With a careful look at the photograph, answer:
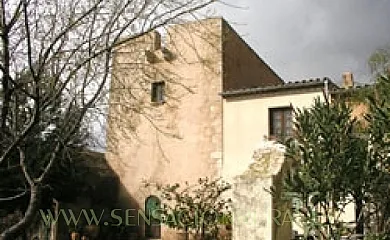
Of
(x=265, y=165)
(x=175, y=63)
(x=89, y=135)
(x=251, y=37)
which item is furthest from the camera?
(x=175, y=63)

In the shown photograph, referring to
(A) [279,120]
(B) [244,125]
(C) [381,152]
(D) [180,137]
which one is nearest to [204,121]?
(D) [180,137]

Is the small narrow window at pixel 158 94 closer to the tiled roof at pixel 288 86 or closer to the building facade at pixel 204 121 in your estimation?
the building facade at pixel 204 121

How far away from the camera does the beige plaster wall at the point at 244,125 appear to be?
63.7 feet

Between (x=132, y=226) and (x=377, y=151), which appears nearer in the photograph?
(x=377, y=151)

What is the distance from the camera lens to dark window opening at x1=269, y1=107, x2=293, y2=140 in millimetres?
19084

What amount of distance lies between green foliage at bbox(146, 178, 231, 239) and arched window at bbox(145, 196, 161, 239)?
1.00m

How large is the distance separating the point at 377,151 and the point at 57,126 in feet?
20.0

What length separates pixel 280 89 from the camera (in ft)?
63.3

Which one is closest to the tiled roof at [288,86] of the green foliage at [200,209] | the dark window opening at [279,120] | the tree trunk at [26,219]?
the dark window opening at [279,120]

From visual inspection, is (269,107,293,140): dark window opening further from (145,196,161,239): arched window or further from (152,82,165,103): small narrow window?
(145,196,161,239): arched window

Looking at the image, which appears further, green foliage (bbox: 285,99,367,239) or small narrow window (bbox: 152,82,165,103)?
small narrow window (bbox: 152,82,165,103)

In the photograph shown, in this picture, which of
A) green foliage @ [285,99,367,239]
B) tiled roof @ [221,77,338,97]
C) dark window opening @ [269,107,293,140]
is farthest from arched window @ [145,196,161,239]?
green foliage @ [285,99,367,239]

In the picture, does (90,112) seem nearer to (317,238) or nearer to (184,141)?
(317,238)

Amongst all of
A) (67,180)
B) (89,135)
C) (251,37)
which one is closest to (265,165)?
(251,37)
